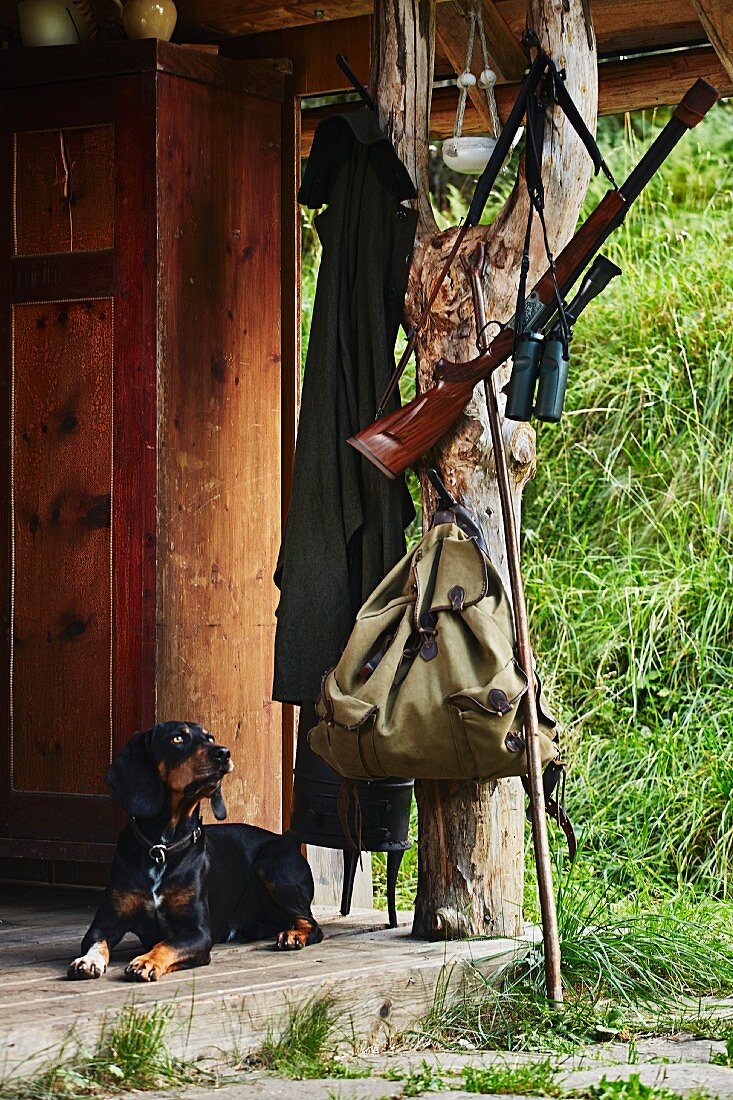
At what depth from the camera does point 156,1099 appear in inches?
108

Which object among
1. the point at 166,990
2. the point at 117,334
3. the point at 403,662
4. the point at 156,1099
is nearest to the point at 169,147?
the point at 117,334

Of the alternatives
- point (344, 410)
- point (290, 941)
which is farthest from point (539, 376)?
point (290, 941)

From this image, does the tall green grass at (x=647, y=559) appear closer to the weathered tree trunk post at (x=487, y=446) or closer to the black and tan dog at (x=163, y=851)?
the weathered tree trunk post at (x=487, y=446)

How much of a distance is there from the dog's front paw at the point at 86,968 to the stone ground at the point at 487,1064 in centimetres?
46

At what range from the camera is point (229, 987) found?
125 inches

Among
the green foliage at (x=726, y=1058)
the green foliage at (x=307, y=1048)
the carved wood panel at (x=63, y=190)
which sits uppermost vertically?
the carved wood panel at (x=63, y=190)

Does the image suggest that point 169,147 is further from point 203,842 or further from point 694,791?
point 694,791

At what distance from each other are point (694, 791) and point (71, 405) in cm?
308

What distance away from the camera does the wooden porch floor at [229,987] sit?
9.44 ft

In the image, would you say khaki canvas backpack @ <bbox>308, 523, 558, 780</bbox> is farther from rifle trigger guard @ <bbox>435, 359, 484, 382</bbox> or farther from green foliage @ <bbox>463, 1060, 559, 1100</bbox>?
green foliage @ <bbox>463, 1060, 559, 1100</bbox>

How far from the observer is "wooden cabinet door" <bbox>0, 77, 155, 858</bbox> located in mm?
4250

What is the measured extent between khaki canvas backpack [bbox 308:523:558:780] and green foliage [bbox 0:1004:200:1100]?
79 centimetres

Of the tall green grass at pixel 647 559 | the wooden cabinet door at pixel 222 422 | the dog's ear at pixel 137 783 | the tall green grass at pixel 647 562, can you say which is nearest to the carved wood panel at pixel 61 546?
the wooden cabinet door at pixel 222 422

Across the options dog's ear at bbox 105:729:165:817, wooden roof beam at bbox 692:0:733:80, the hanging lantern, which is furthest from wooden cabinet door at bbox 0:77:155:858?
wooden roof beam at bbox 692:0:733:80
